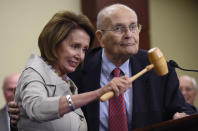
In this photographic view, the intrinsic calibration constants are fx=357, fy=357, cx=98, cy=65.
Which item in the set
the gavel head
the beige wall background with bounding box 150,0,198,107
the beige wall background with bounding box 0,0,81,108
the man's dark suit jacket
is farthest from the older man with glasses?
the beige wall background with bounding box 150,0,198,107

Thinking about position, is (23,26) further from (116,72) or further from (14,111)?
(14,111)

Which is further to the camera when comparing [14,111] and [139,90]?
[139,90]

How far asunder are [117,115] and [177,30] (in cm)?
375

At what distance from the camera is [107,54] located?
2.33m

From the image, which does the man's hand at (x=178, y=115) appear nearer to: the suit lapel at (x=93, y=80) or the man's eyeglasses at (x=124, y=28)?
the suit lapel at (x=93, y=80)

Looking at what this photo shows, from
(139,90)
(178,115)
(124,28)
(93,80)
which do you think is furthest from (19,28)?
(178,115)

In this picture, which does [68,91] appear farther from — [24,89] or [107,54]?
[107,54]

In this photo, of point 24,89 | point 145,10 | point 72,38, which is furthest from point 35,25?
point 24,89

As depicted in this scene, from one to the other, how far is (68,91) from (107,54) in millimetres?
612

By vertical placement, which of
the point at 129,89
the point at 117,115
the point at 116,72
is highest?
the point at 116,72

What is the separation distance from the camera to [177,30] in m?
5.58

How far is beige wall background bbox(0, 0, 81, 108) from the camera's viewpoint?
145 inches

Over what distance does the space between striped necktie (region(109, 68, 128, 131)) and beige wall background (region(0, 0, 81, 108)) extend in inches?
72.4

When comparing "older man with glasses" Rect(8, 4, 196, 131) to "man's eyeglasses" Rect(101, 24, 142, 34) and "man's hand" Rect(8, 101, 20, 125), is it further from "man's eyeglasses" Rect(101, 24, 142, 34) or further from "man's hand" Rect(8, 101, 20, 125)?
"man's hand" Rect(8, 101, 20, 125)
